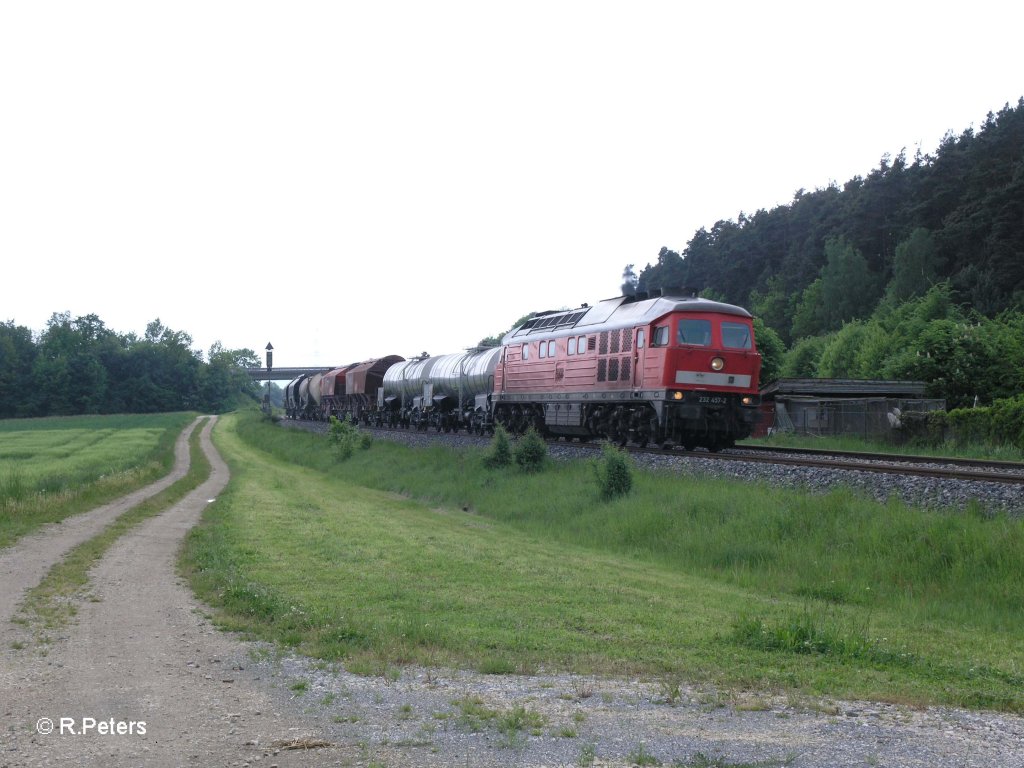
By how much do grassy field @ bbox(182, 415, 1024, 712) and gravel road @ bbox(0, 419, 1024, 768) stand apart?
651 millimetres

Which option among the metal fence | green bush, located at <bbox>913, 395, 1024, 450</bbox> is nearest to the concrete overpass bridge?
the metal fence

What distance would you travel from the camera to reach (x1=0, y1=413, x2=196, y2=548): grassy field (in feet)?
75.7

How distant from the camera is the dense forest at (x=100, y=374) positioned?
5281 inches

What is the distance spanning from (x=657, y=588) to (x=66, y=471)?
29.1 metres

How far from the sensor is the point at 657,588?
45.3ft

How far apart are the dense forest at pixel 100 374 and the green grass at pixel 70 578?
11965 cm

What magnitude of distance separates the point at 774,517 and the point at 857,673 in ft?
28.5

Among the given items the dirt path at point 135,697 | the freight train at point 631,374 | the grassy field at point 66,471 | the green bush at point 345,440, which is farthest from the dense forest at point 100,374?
the dirt path at point 135,697

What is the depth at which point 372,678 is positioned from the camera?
824 centimetres

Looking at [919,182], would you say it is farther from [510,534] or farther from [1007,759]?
[1007,759]

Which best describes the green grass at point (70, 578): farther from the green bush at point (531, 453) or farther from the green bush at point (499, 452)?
the green bush at point (531, 453)

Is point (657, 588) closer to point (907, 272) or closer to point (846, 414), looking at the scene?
point (846, 414)

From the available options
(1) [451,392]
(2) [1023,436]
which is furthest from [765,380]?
Answer: (2) [1023,436]

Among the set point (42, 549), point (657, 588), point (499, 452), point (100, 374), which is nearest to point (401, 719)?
point (657, 588)
